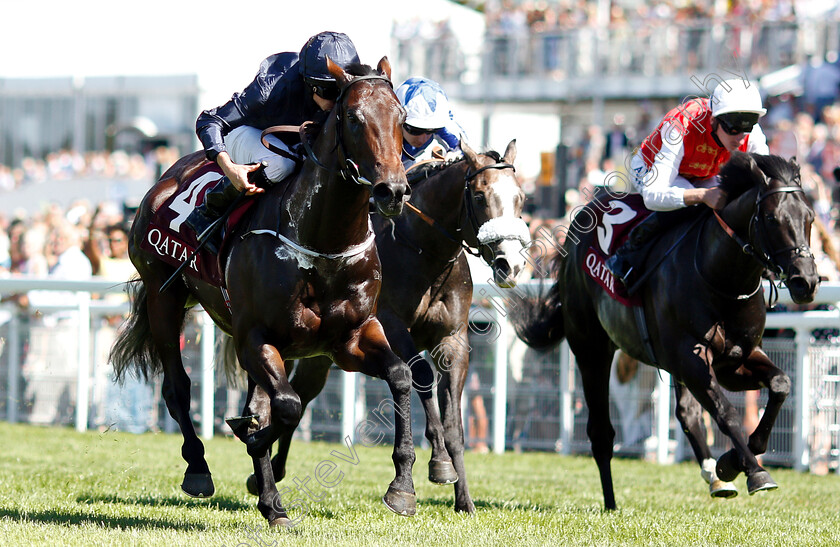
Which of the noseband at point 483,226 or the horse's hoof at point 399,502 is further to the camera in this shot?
the noseband at point 483,226

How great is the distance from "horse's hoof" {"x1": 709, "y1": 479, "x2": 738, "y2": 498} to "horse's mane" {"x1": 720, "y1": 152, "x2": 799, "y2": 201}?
4.80 feet

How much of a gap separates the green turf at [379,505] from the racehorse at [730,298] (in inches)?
17.0

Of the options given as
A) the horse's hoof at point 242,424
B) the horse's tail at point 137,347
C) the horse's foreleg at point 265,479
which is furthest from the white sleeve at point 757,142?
the horse's tail at point 137,347

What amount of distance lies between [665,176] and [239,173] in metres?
2.33

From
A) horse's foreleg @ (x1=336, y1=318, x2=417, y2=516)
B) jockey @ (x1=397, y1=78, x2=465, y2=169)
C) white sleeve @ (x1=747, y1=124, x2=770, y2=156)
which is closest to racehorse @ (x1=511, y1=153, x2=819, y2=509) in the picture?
white sleeve @ (x1=747, y1=124, x2=770, y2=156)

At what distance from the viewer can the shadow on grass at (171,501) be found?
6.36 m

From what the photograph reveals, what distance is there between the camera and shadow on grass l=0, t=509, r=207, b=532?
5.39 m

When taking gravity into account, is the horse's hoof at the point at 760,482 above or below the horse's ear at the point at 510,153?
below

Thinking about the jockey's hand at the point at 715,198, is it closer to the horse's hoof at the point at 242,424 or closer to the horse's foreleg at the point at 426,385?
the horse's foreleg at the point at 426,385

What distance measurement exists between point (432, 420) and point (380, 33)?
1345 centimetres

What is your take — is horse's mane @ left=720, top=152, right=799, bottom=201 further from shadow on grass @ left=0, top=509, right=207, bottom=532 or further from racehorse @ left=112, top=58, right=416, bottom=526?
shadow on grass @ left=0, top=509, right=207, bottom=532

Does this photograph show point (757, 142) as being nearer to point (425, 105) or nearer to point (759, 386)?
point (759, 386)

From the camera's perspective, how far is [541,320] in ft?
25.0

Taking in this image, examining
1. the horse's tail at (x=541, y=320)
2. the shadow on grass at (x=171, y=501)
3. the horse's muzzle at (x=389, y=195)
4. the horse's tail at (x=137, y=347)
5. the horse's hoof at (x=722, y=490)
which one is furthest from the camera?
the horse's tail at (x=541, y=320)
